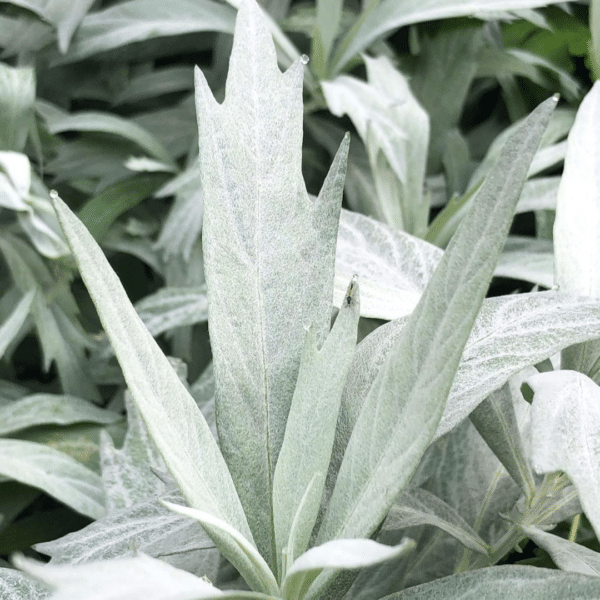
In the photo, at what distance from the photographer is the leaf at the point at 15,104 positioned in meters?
0.62

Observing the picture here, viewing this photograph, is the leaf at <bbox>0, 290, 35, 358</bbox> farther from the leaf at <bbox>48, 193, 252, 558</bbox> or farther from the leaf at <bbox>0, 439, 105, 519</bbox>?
the leaf at <bbox>48, 193, 252, 558</bbox>

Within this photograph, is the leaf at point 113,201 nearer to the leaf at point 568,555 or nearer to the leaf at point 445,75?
the leaf at point 445,75

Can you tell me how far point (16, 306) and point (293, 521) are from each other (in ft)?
1.50

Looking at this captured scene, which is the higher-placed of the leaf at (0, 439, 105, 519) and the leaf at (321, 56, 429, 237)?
the leaf at (321, 56, 429, 237)

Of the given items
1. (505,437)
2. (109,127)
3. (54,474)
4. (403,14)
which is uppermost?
(403,14)

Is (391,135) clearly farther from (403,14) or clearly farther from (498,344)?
(498,344)

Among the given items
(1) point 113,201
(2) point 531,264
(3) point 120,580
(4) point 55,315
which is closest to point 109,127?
(1) point 113,201

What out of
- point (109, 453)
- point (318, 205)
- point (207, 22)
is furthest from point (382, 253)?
point (207, 22)

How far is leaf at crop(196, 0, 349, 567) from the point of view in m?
0.33

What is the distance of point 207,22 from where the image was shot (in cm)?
69

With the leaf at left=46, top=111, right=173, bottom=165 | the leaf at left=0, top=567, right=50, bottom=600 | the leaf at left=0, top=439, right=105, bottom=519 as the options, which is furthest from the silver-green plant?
the leaf at left=46, top=111, right=173, bottom=165

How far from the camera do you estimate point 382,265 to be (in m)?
0.44

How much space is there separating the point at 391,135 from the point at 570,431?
394 mm

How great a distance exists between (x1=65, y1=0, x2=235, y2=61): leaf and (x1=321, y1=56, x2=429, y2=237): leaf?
0.16 m
